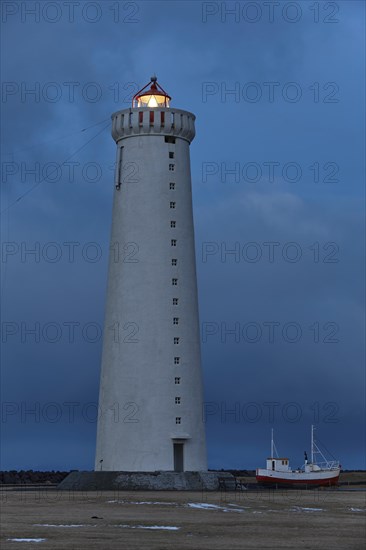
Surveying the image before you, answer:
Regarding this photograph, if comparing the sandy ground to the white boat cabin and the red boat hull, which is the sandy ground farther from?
the white boat cabin

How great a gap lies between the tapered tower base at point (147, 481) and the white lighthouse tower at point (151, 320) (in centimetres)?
122

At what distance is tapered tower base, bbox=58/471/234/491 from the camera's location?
69500 mm

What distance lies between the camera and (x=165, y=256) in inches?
2849

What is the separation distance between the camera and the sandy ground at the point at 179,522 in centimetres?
3650

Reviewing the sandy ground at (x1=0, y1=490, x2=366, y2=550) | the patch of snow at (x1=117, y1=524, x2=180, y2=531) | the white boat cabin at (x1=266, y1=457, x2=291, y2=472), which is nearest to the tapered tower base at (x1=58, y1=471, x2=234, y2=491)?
the sandy ground at (x1=0, y1=490, x2=366, y2=550)

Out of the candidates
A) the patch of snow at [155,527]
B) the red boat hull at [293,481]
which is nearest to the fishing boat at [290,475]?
the red boat hull at [293,481]

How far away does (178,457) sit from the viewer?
72750mm

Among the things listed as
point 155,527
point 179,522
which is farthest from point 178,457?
point 155,527

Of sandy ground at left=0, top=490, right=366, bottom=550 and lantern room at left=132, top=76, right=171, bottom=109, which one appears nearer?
sandy ground at left=0, top=490, right=366, bottom=550

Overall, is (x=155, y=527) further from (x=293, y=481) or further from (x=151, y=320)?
(x=293, y=481)

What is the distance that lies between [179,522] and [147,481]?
26059 mm

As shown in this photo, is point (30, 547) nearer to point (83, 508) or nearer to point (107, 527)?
point (107, 527)

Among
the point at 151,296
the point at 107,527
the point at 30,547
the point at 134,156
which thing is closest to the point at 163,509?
the point at 107,527

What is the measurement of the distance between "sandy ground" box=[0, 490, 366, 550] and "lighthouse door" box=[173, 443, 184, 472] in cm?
877
